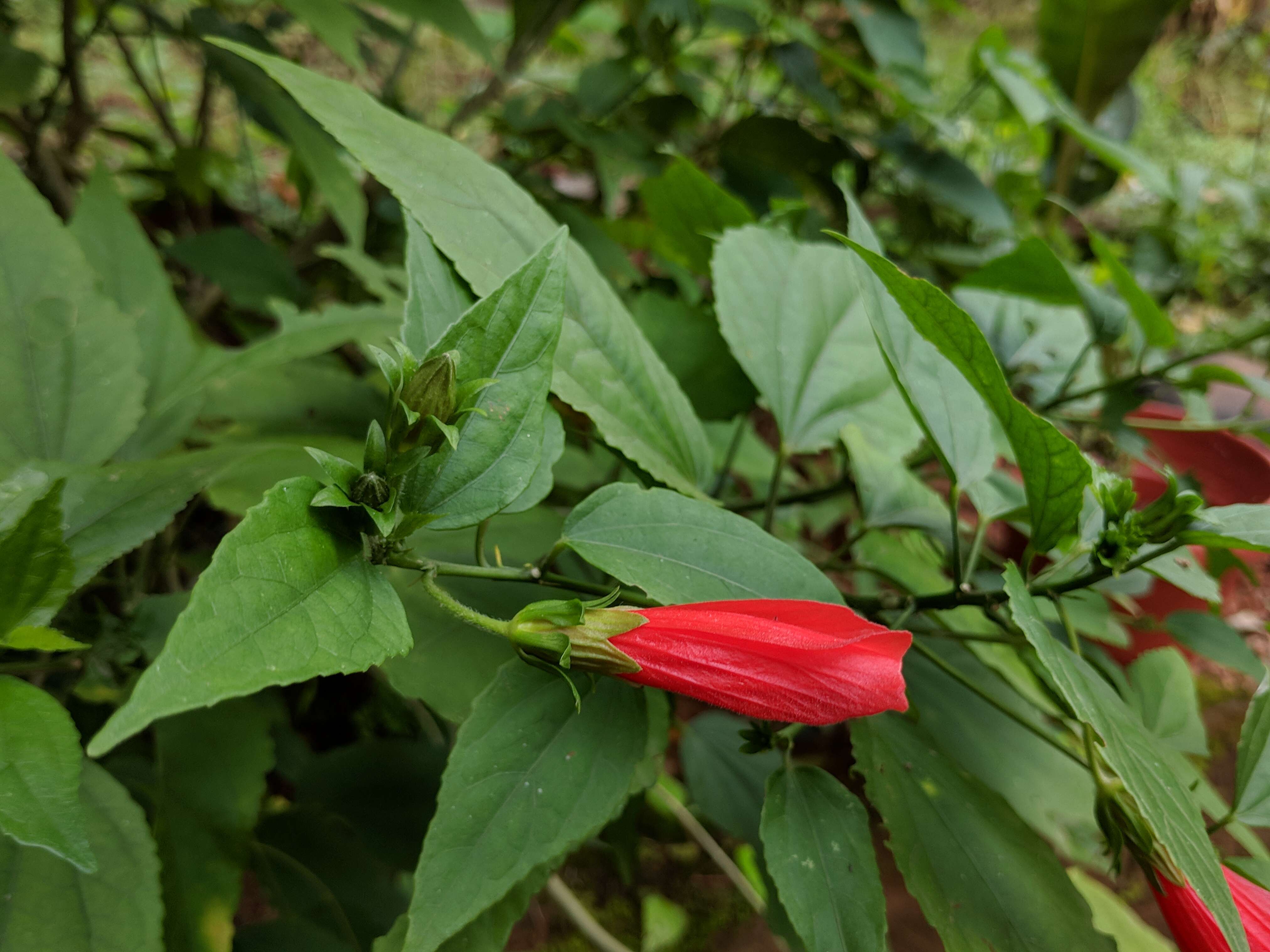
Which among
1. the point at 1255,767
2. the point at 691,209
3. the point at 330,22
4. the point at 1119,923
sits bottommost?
the point at 1119,923

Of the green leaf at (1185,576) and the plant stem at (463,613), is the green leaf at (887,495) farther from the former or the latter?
the plant stem at (463,613)

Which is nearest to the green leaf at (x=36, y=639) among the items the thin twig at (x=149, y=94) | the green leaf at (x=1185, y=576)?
the green leaf at (x=1185, y=576)

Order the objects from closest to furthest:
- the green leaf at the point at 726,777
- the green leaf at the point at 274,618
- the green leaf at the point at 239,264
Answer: the green leaf at the point at 274,618, the green leaf at the point at 726,777, the green leaf at the point at 239,264

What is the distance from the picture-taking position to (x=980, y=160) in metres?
1.90

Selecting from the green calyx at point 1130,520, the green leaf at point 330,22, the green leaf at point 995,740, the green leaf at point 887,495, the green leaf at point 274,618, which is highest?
the green leaf at point 330,22

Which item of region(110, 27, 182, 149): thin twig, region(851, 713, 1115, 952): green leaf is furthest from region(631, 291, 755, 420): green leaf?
region(110, 27, 182, 149): thin twig

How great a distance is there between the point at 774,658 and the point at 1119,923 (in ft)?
2.26

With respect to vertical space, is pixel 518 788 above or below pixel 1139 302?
below

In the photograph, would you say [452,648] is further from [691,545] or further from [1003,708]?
[1003,708]

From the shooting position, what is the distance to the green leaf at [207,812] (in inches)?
16.3

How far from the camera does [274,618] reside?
23 cm

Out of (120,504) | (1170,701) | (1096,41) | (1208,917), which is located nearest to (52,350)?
(120,504)

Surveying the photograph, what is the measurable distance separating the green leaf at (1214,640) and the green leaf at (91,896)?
705mm

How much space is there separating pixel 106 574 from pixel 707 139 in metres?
0.89
